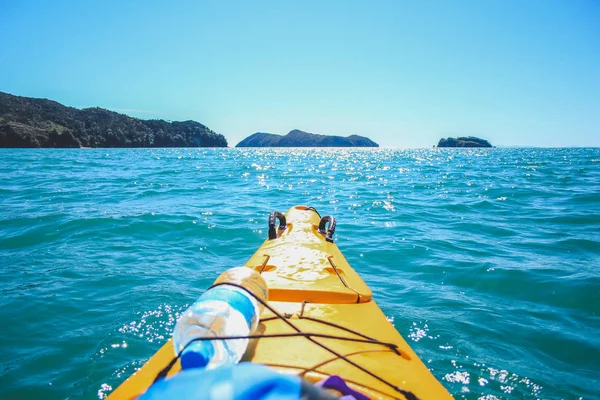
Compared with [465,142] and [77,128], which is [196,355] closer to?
[77,128]

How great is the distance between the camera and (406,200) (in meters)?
10.8

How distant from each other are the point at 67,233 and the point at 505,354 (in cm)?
728

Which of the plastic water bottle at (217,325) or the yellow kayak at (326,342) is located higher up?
the plastic water bottle at (217,325)

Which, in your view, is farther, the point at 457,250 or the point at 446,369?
the point at 457,250

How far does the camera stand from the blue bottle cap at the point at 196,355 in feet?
4.61

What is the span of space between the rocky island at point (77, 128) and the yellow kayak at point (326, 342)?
68.4 metres

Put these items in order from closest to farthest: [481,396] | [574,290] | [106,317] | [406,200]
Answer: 1. [481,396]
2. [106,317]
3. [574,290]
4. [406,200]

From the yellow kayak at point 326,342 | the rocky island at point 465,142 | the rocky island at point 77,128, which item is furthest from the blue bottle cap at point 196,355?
the rocky island at point 465,142

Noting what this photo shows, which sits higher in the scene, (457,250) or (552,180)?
(552,180)

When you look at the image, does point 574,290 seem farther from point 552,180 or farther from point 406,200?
point 552,180

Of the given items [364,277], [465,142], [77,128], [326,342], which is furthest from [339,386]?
[465,142]

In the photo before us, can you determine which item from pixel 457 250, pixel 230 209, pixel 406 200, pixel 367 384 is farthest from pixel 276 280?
pixel 406 200

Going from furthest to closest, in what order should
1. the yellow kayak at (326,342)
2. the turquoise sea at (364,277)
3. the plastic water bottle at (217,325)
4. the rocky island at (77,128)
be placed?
the rocky island at (77,128) → the turquoise sea at (364,277) → the yellow kayak at (326,342) → the plastic water bottle at (217,325)

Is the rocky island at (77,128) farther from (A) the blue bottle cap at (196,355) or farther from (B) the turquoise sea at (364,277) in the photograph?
(A) the blue bottle cap at (196,355)
